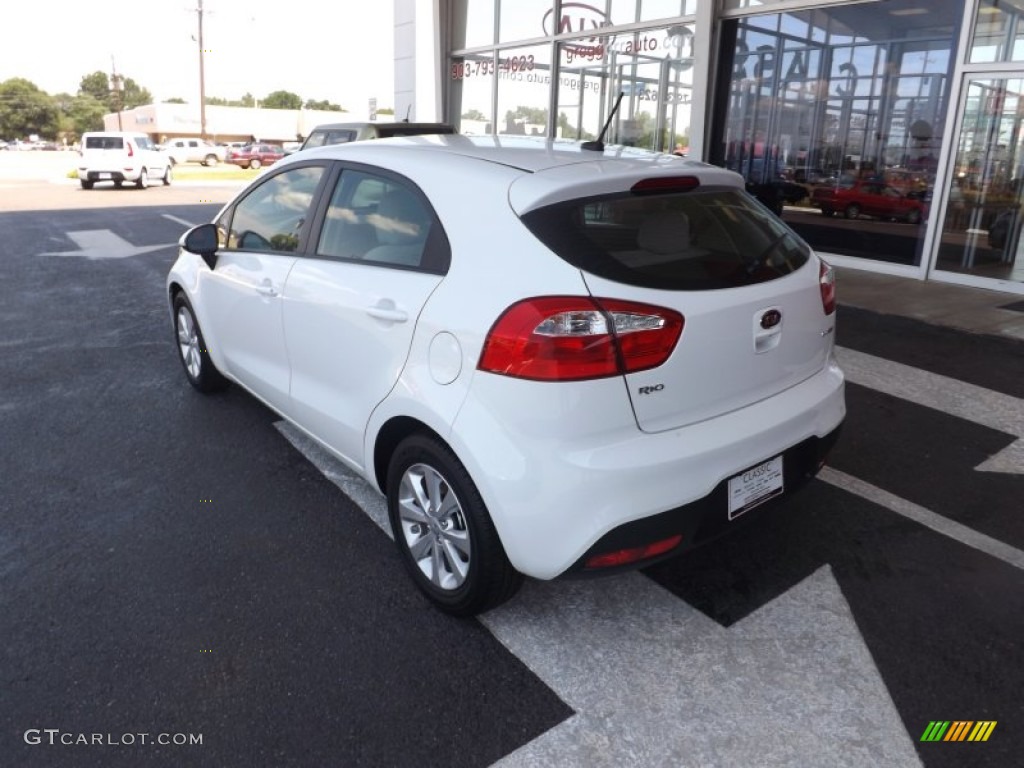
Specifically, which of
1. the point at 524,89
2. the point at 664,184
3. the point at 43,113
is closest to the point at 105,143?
the point at 524,89

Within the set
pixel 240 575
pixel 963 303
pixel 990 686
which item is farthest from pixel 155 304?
pixel 963 303

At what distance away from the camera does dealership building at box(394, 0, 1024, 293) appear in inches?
347

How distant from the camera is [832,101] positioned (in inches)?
415

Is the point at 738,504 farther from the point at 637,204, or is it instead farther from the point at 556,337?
the point at 637,204

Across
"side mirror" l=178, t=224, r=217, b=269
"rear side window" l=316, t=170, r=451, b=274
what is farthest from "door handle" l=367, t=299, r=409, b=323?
Result: "side mirror" l=178, t=224, r=217, b=269

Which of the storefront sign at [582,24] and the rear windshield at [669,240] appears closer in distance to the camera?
the rear windshield at [669,240]

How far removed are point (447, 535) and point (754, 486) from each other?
1.07 metres

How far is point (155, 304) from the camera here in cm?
761

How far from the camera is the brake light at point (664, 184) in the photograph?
2648 millimetres

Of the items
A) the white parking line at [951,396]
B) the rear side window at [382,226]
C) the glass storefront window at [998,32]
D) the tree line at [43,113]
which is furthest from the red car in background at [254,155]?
the tree line at [43,113]

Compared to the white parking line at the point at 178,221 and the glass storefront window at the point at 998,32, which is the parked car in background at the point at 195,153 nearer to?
the white parking line at the point at 178,221

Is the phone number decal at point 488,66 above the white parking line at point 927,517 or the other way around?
above

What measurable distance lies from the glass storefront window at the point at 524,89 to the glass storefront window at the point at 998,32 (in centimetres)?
767

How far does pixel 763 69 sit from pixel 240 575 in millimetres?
10782
